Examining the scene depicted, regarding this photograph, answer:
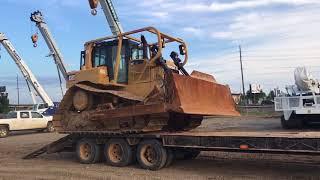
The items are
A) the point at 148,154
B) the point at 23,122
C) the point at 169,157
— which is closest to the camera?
the point at 169,157

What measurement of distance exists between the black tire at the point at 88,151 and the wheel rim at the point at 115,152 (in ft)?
1.99

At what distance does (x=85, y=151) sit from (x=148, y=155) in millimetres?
2521

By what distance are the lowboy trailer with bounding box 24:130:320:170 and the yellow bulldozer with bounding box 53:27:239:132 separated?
373mm

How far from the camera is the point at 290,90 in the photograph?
24.3 meters

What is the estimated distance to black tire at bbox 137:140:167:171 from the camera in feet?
44.3

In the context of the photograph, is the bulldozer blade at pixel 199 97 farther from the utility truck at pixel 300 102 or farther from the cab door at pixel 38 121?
the cab door at pixel 38 121

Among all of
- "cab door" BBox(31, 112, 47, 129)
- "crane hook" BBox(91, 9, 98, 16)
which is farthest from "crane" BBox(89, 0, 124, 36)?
"cab door" BBox(31, 112, 47, 129)

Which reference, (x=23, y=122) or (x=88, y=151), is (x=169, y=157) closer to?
(x=88, y=151)

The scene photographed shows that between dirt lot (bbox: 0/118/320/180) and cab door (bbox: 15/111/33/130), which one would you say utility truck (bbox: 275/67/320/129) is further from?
cab door (bbox: 15/111/33/130)

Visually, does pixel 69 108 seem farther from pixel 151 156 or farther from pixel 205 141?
pixel 205 141

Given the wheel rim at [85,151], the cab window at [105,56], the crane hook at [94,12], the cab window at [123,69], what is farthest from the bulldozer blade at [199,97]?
the crane hook at [94,12]

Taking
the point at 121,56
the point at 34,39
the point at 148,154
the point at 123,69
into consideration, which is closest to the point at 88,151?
the point at 148,154

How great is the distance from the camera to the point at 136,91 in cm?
1478

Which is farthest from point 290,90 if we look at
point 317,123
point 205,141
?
point 205,141
